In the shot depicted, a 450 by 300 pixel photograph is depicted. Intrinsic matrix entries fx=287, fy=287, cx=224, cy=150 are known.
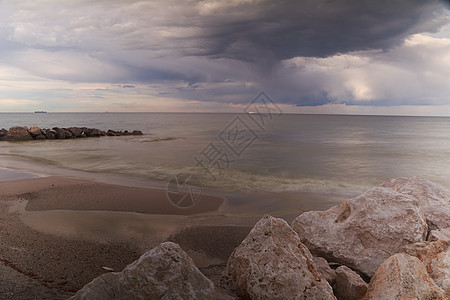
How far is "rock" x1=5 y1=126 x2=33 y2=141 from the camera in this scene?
24406mm

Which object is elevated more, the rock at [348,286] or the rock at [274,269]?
the rock at [274,269]

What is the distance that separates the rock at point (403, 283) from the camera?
9.04 feet

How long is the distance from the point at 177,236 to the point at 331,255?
2.59m

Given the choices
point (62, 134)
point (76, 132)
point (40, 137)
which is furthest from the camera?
point (76, 132)

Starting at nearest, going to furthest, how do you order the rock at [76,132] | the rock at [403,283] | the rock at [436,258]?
the rock at [403,283] → the rock at [436,258] → the rock at [76,132]

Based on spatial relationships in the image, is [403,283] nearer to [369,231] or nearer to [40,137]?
[369,231]

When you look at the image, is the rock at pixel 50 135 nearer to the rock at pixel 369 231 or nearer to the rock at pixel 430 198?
the rock at pixel 369 231

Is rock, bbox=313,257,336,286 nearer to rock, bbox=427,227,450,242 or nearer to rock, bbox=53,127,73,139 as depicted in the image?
rock, bbox=427,227,450,242

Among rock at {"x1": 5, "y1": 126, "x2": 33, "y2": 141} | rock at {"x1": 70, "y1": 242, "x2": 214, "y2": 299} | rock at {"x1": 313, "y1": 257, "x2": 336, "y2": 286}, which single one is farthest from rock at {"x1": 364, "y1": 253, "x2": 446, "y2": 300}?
rock at {"x1": 5, "y1": 126, "x2": 33, "y2": 141}

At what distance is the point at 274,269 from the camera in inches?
113

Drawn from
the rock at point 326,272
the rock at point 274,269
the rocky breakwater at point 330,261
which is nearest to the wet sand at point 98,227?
the rock at point 274,269

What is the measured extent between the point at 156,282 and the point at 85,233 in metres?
3.20

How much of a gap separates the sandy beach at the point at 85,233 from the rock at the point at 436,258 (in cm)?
251

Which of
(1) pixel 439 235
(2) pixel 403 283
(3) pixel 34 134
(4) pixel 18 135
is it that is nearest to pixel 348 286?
(2) pixel 403 283
